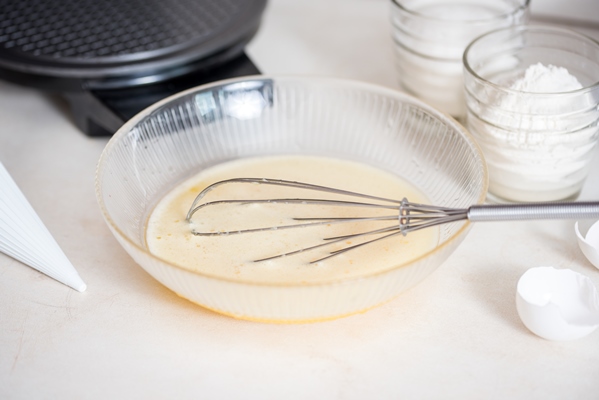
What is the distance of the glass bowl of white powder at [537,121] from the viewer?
0.69 meters

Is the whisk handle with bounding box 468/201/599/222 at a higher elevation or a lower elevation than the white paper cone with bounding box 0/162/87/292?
higher

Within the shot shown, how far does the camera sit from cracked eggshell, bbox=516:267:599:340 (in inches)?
22.4

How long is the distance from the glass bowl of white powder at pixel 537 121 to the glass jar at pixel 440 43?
0.04 meters

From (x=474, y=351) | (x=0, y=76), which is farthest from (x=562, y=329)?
(x=0, y=76)

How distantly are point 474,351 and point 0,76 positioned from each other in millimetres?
644

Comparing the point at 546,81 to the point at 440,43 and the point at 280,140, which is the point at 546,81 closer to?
the point at 440,43

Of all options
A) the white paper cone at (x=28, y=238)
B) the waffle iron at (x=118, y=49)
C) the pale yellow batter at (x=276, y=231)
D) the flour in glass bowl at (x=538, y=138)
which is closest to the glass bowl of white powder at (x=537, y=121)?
the flour in glass bowl at (x=538, y=138)

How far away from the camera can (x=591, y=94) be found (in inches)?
26.6

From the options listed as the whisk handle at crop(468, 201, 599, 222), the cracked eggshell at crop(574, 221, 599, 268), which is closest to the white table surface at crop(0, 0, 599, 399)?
the cracked eggshell at crop(574, 221, 599, 268)

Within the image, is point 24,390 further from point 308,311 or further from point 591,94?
point 591,94

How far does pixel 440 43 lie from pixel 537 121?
188 mm

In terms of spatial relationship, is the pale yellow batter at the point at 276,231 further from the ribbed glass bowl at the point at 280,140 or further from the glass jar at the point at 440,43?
the glass jar at the point at 440,43

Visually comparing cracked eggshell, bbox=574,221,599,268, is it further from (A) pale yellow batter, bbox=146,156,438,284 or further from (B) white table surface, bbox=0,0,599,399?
(A) pale yellow batter, bbox=146,156,438,284

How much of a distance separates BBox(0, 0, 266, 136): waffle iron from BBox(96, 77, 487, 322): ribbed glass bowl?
0.23 feet
